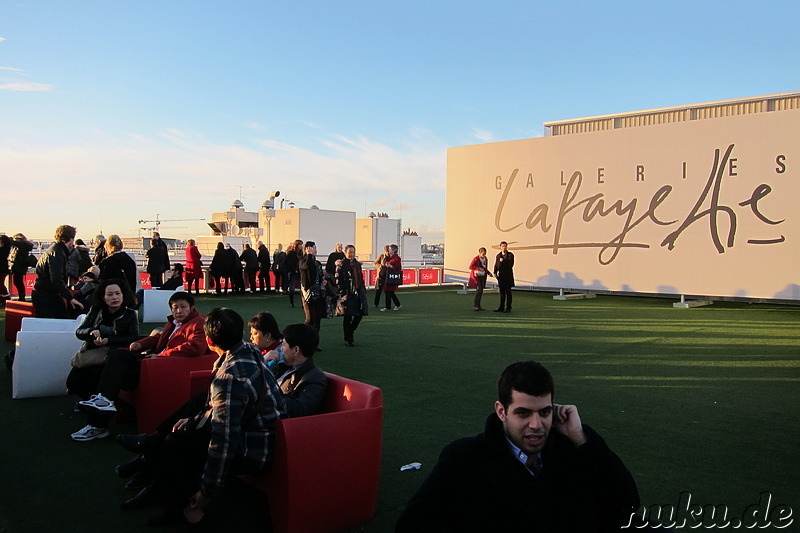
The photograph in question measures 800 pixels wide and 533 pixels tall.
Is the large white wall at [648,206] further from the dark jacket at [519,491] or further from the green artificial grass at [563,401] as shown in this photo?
the dark jacket at [519,491]

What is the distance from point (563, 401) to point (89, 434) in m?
4.11

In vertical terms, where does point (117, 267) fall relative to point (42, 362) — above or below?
above

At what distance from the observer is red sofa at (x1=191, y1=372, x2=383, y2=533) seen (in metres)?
3.29

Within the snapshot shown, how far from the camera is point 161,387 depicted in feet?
16.2

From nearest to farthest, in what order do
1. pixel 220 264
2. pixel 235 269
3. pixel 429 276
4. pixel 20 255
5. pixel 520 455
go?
pixel 520 455, pixel 20 255, pixel 220 264, pixel 235 269, pixel 429 276

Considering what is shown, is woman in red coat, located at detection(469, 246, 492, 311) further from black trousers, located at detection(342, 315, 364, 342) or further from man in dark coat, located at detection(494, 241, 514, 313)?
black trousers, located at detection(342, 315, 364, 342)

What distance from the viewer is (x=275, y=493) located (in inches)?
133

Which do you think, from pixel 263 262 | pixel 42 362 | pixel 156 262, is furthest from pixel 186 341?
pixel 263 262

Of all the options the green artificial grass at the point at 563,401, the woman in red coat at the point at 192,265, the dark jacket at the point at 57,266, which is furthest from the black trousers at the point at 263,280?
the dark jacket at the point at 57,266

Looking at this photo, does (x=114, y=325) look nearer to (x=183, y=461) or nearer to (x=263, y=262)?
(x=183, y=461)

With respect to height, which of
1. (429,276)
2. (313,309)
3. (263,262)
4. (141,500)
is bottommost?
(141,500)

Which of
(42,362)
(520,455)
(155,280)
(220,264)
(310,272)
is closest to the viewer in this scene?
(520,455)

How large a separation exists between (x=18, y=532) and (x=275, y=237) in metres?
30.6

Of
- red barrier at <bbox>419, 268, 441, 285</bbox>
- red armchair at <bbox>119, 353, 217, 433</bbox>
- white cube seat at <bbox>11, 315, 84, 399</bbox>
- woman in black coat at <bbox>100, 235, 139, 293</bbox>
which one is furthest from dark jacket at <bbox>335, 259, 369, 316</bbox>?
A: red barrier at <bbox>419, 268, 441, 285</bbox>
